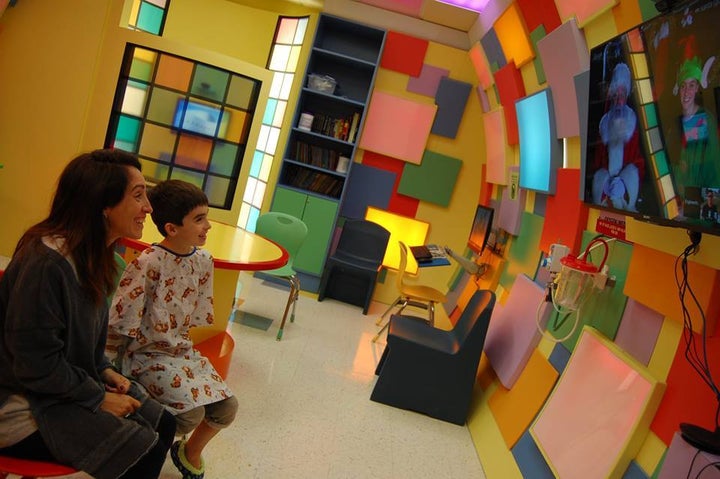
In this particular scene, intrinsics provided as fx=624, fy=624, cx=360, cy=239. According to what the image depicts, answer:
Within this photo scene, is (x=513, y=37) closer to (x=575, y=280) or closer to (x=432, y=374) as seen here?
(x=575, y=280)

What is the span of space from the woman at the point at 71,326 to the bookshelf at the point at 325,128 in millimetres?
4547

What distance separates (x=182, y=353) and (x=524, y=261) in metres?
2.68

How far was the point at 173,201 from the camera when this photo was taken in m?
2.34

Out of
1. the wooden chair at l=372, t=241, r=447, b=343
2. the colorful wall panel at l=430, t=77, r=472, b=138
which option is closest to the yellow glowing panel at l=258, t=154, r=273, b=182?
the colorful wall panel at l=430, t=77, r=472, b=138

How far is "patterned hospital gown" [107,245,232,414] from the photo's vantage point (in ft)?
7.23

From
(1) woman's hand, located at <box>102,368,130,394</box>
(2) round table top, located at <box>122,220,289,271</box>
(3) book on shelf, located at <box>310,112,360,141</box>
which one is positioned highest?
(3) book on shelf, located at <box>310,112,360,141</box>

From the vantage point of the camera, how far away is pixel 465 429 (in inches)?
150

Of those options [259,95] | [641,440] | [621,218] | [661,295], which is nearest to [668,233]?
[661,295]

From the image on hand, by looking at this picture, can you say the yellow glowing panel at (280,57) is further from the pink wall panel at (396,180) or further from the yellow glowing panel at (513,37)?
the yellow glowing panel at (513,37)

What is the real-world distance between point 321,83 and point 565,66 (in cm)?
327

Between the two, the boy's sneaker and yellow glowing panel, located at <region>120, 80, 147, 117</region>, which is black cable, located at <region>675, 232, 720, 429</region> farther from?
yellow glowing panel, located at <region>120, 80, 147, 117</region>

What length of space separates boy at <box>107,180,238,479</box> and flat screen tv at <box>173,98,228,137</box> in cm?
323

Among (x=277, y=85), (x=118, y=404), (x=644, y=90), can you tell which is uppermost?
(x=277, y=85)

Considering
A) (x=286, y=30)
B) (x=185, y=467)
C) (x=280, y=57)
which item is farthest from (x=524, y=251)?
(x=286, y=30)
